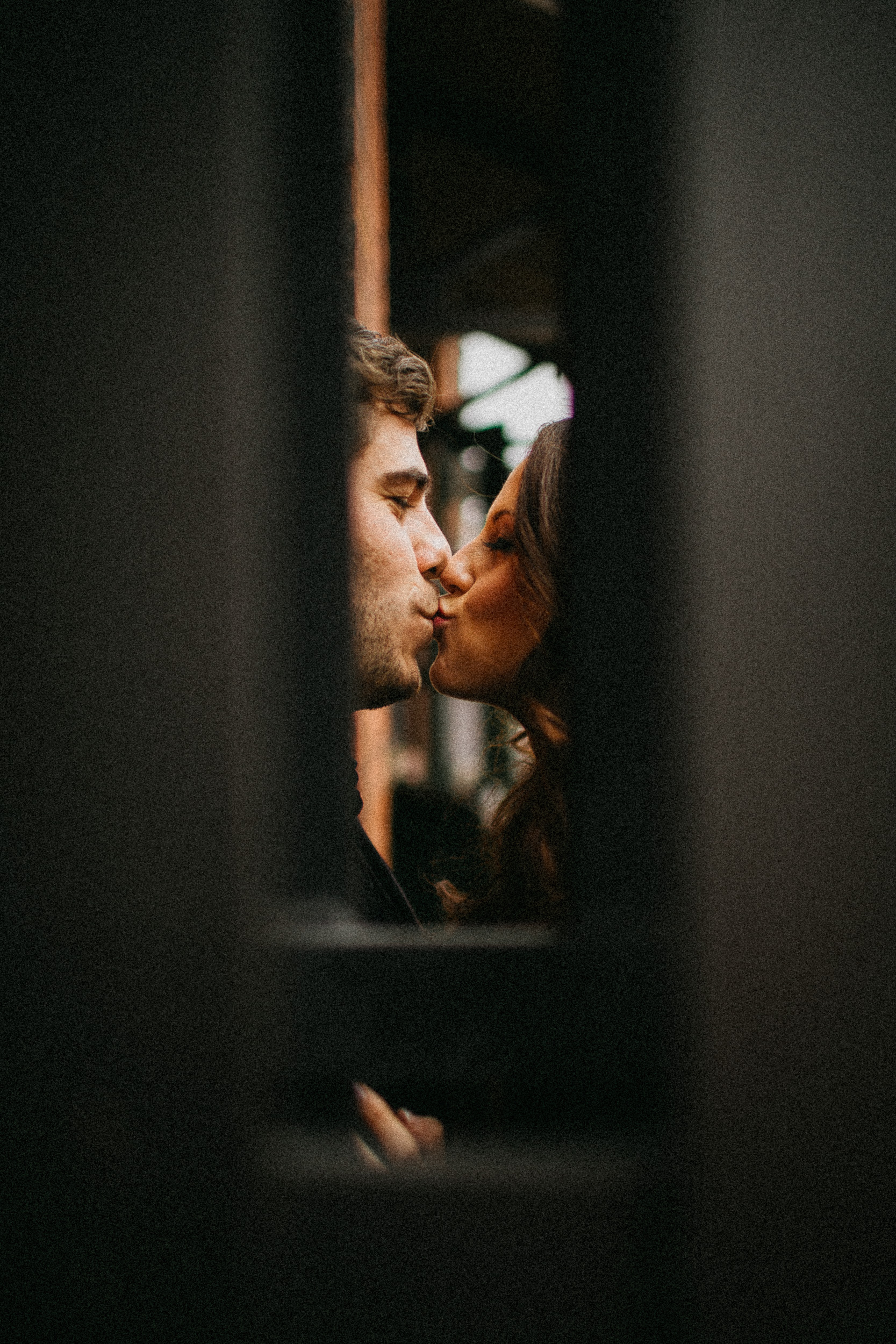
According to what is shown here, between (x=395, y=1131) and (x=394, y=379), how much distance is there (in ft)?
3.08

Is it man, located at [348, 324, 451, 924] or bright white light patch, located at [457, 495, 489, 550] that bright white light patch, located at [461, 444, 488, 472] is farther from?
man, located at [348, 324, 451, 924]

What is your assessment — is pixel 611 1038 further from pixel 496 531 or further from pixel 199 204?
pixel 496 531

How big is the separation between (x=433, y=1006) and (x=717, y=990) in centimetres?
17

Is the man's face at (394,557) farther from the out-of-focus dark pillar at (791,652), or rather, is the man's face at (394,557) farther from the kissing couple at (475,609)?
the out-of-focus dark pillar at (791,652)

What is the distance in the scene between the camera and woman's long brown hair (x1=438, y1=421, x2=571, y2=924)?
105 cm

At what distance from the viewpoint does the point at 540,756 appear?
131cm

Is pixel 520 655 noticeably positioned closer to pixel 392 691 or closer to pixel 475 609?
pixel 475 609

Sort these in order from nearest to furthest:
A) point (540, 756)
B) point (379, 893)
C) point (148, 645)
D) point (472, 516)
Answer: point (148, 645), point (379, 893), point (540, 756), point (472, 516)

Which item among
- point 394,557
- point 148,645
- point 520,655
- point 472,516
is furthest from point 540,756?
point 148,645

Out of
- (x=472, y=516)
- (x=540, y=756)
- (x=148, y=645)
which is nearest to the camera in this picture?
(x=148, y=645)

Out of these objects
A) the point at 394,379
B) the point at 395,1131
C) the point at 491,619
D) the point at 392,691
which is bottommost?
the point at 395,1131

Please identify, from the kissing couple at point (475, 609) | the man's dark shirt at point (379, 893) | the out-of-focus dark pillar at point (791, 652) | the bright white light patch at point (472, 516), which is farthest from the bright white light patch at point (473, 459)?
the out-of-focus dark pillar at point (791, 652)

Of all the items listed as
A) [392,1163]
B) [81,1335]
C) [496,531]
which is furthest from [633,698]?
[496,531]

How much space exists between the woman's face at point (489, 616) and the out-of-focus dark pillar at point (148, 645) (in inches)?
29.1
